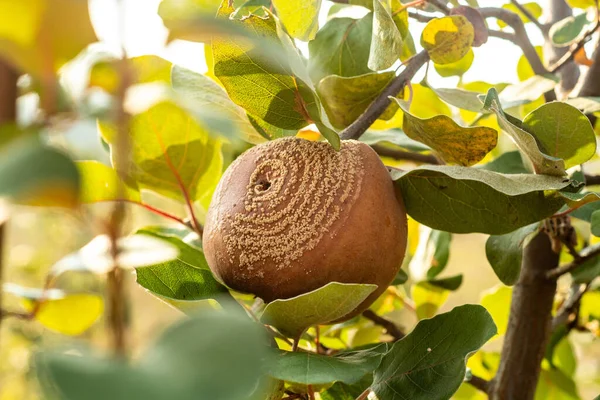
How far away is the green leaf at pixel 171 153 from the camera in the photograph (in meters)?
0.72

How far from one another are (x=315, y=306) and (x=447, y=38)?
14.3 inches

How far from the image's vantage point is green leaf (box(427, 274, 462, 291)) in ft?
3.30

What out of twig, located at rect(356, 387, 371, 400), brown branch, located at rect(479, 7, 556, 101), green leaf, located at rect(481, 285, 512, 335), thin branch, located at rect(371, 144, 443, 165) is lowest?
green leaf, located at rect(481, 285, 512, 335)

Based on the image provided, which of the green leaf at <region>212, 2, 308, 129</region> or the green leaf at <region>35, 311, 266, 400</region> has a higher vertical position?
the green leaf at <region>35, 311, 266, 400</region>

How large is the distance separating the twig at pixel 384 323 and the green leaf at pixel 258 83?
0.33 m

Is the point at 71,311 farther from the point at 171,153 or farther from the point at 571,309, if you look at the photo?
the point at 571,309

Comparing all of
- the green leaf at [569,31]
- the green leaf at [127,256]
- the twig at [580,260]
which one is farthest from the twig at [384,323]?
the green leaf at [127,256]

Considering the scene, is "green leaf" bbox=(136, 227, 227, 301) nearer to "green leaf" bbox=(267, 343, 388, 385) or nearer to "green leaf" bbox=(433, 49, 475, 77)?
"green leaf" bbox=(267, 343, 388, 385)

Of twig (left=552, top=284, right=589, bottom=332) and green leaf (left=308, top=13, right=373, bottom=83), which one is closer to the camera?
green leaf (left=308, top=13, right=373, bottom=83)

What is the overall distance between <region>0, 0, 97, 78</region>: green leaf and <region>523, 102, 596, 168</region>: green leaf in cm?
47

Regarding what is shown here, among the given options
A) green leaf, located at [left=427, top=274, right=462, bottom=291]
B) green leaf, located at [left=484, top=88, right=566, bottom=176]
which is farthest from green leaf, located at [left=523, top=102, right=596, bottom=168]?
green leaf, located at [left=427, top=274, right=462, bottom=291]

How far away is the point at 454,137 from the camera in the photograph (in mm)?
635

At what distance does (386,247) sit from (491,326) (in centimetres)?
10

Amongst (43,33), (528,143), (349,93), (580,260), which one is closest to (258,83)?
(349,93)
